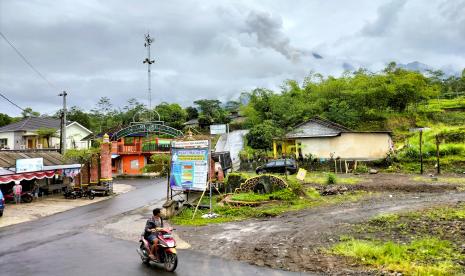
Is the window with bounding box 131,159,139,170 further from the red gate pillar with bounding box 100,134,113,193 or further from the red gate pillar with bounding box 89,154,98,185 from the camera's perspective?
the red gate pillar with bounding box 100,134,113,193

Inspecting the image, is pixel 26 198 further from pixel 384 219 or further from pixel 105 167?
pixel 384 219

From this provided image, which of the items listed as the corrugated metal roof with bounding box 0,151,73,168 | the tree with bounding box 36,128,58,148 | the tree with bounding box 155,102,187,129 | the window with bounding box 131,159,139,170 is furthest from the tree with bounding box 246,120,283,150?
the tree with bounding box 36,128,58,148

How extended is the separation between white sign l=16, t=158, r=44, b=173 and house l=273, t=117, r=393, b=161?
22153 mm

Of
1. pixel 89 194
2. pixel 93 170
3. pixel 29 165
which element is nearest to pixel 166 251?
pixel 29 165

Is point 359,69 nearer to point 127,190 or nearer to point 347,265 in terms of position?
point 127,190

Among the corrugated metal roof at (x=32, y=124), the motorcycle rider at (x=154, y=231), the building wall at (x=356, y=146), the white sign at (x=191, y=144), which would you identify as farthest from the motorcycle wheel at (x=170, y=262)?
the corrugated metal roof at (x=32, y=124)

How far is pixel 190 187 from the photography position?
18.0 metres

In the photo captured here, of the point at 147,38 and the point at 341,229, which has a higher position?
the point at 147,38

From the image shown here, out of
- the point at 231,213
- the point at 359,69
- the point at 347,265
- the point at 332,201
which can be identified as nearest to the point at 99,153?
the point at 231,213

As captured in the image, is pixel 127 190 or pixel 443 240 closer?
pixel 443 240

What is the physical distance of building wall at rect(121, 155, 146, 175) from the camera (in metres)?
47.1

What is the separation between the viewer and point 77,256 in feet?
37.0

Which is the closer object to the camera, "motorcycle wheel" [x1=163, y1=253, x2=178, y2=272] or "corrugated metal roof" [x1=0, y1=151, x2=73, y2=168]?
"motorcycle wheel" [x1=163, y1=253, x2=178, y2=272]

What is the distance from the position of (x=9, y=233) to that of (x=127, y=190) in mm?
15685
